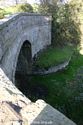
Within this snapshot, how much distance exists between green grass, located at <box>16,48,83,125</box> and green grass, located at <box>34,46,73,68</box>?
81 centimetres

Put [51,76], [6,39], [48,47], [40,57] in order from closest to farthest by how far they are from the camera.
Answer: [6,39] < [51,76] < [40,57] < [48,47]

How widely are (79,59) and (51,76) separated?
460cm

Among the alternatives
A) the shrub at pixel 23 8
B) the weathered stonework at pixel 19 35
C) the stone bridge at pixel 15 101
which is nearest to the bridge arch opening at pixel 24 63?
the weathered stonework at pixel 19 35

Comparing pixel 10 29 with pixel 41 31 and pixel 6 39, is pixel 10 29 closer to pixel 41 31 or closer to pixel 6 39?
pixel 6 39

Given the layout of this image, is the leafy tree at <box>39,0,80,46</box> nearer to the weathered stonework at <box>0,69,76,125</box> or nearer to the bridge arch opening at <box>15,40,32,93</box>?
the bridge arch opening at <box>15,40,32,93</box>

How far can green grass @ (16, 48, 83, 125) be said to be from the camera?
561 inches

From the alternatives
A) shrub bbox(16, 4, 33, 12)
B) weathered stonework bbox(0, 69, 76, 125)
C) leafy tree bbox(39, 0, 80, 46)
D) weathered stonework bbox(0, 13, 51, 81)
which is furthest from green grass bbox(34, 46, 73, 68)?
weathered stonework bbox(0, 69, 76, 125)

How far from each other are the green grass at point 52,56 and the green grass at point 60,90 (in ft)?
2.65

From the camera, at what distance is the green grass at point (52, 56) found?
68.9 ft

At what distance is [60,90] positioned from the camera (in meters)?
17.0

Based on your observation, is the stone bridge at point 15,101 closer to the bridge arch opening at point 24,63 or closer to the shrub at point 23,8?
the bridge arch opening at point 24,63

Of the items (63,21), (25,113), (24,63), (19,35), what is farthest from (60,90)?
(25,113)

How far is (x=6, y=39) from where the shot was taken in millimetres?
11359

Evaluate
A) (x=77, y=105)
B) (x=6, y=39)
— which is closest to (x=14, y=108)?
(x=6, y=39)
